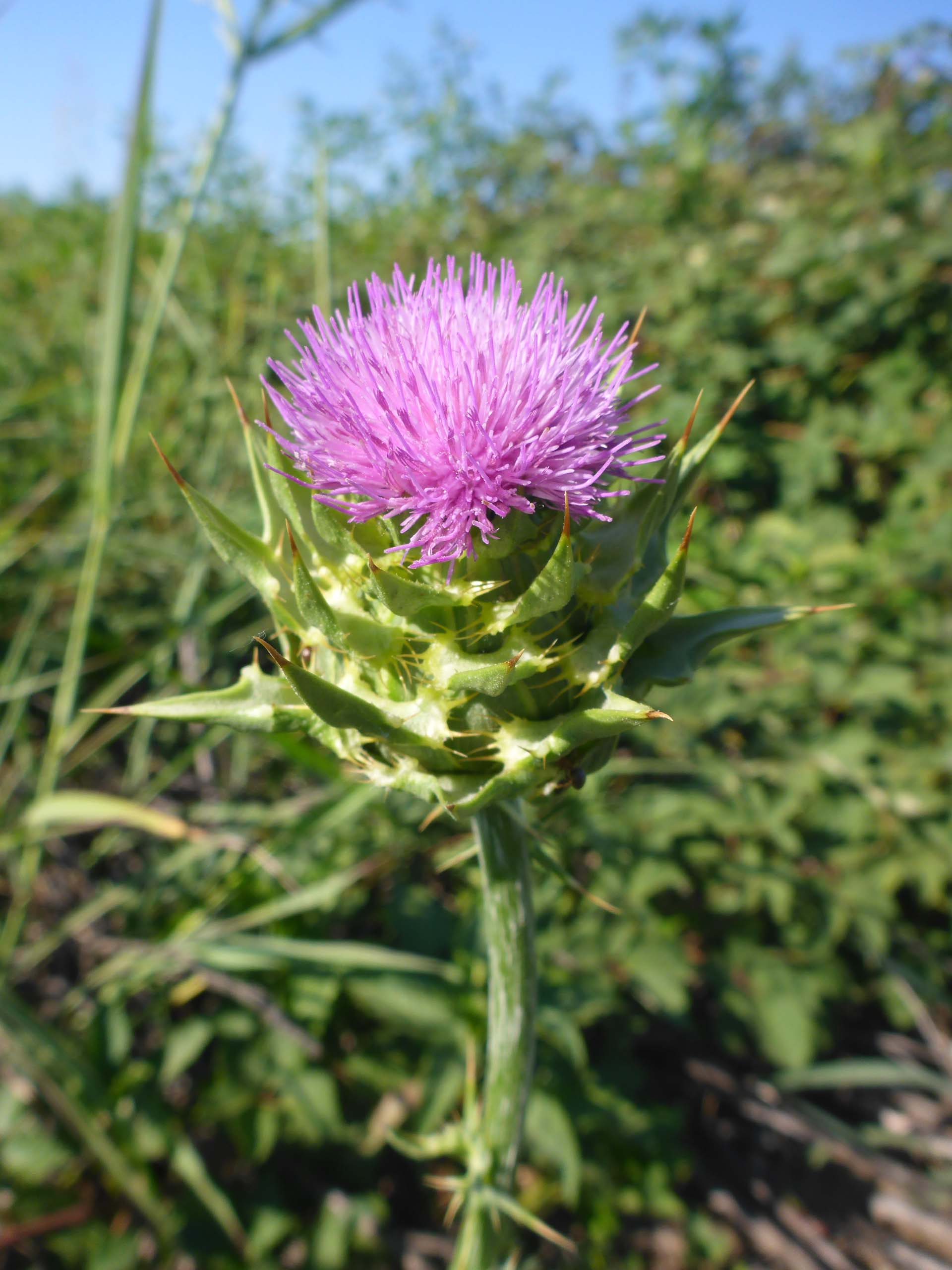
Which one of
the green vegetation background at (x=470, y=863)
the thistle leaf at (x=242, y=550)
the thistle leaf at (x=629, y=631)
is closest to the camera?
the thistle leaf at (x=629, y=631)

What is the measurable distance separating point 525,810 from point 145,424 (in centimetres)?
259

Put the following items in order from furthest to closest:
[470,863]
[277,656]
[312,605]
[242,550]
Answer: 1. [470,863]
2. [242,550]
3. [312,605]
4. [277,656]

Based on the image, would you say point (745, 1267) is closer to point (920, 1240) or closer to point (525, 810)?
point (920, 1240)

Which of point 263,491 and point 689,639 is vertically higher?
point 263,491

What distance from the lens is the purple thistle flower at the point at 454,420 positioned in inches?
39.1

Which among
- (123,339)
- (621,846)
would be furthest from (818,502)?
(123,339)

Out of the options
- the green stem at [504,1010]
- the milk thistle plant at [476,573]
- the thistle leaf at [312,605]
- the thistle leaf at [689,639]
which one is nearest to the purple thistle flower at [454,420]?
the milk thistle plant at [476,573]

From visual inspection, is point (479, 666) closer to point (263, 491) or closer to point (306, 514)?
point (306, 514)

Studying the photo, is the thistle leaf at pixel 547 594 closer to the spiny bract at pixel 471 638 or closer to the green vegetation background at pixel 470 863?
the spiny bract at pixel 471 638

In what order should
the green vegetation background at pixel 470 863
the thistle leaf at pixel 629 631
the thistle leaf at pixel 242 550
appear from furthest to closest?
the green vegetation background at pixel 470 863 < the thistle leaf at pixel 242 550 < the thistle leaf at pixel 629 631

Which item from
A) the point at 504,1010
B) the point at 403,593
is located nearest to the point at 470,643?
the point at 403,593

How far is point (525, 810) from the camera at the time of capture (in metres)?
1.17

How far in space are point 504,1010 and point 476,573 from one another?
0.68 meters

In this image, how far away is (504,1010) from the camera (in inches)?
47.1
